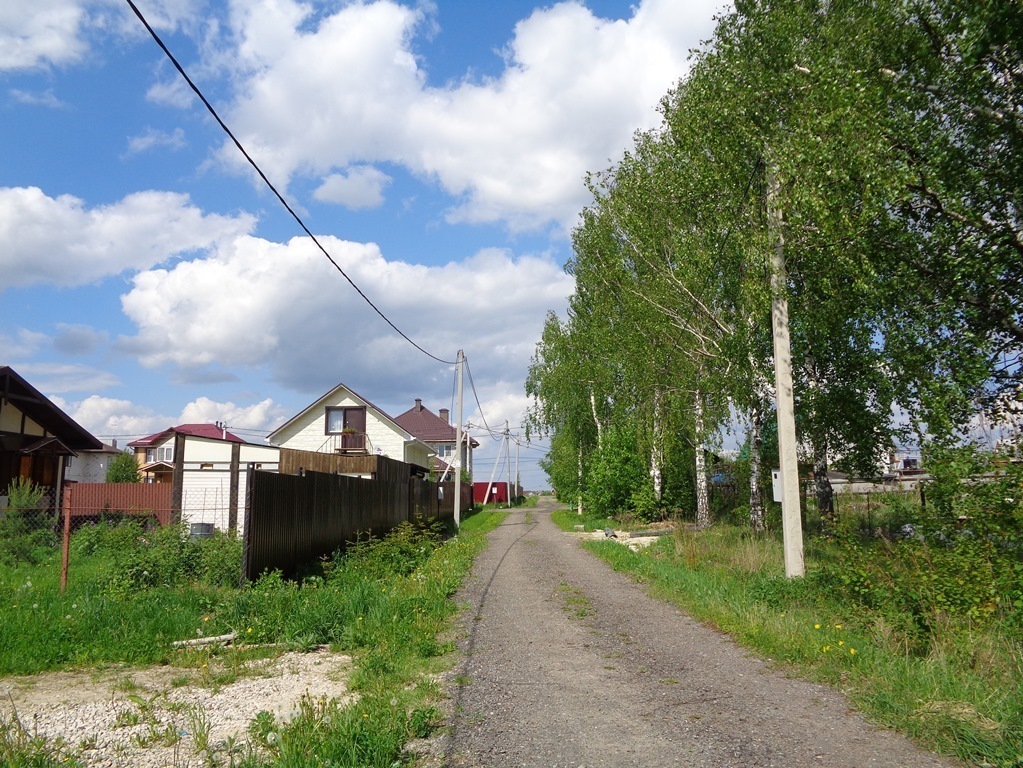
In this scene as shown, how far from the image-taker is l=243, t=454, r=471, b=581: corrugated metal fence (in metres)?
10.5

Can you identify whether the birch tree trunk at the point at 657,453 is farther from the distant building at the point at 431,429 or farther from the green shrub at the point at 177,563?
the distant building at the point at 431,429

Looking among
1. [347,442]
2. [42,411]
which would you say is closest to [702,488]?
[42,411]

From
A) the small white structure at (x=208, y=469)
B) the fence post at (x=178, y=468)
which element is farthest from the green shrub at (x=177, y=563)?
the fence post at (x=178, y=468)

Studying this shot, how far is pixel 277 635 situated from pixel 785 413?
7498 millimetres

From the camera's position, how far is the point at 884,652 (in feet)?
22.0

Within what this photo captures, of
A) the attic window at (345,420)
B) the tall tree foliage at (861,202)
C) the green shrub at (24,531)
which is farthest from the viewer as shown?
the attic window at (345,420)

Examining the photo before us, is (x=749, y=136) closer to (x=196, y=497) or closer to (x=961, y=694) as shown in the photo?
(x=961, y=694)

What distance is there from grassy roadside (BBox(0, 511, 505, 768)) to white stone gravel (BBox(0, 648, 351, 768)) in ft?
0.56

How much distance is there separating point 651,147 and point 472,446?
54169 mm

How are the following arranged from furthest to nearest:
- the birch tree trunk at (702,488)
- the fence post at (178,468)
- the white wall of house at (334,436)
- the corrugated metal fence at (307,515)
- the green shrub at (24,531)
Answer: the white wall of house at (334,436) < the birch tree trunk at (702,488) < the fence post at (178,468) < the green shrub at (24,531) < the corrugated metal fence at (307,515)

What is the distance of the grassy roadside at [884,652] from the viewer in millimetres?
4910

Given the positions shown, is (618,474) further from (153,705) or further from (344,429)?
(153,705)

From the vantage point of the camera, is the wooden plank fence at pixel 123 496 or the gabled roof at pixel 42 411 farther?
the gabled roof at pixel 42 411

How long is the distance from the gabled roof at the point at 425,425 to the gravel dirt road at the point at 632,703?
48.2 metres
